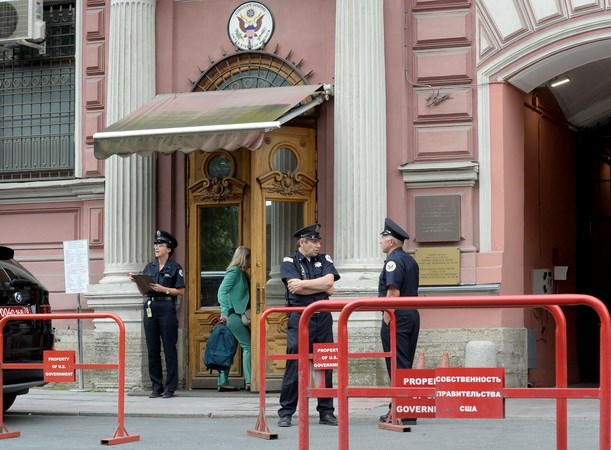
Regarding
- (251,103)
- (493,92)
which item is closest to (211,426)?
(251,103)

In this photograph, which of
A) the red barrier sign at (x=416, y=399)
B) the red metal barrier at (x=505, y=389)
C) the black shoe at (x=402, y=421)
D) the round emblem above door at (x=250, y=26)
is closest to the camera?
the red metal barrier at (x=505, y=389)

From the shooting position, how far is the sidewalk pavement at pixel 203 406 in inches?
510

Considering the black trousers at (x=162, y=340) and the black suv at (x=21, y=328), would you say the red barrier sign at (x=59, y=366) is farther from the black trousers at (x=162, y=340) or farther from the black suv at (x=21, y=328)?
the black trousers at (x=162, y=340)

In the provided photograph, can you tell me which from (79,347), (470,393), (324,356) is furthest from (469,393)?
(79,347)

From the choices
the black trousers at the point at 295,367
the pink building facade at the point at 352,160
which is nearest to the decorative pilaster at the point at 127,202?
the pink building facade at the point at 352,160

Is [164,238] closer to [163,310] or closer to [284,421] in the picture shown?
[163,310]

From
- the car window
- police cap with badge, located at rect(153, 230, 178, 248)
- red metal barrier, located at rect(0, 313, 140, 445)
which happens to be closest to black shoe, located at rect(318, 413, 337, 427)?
red metal barrier, located at rect(0, 313, 140, 445)

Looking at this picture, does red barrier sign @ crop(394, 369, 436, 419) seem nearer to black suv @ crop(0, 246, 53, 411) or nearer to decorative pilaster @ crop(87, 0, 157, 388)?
black suv @ crop(0, 246, 53, 411)

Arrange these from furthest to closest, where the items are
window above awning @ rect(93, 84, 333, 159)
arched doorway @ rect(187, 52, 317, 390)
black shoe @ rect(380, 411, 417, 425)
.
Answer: arched doorway @ rect(187, 52, 317, 390), window above awning @ rect(93, 84, 333, 159), black shoe @ rect(380, 411, 417, 425)

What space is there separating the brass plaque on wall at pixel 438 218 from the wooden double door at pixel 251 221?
143 cm

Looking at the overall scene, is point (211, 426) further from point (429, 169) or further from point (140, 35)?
point (140, 35)

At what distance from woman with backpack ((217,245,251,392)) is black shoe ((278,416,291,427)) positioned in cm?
385

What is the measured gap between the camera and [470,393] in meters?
7.05

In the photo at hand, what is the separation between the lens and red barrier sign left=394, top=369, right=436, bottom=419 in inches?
288
